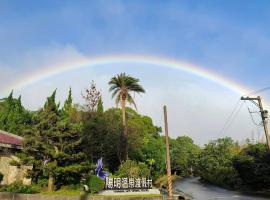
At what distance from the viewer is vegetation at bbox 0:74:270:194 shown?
28.1m

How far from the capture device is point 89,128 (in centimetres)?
4134

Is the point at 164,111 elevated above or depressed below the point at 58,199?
above

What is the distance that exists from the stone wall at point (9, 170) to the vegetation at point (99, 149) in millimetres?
1268

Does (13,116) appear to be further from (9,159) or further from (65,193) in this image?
(65,193)

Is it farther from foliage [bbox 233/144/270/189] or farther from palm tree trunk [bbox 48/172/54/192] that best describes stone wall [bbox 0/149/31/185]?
foliage [bbox 233/144/270/189]

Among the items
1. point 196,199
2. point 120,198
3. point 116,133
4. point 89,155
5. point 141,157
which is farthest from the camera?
point 141,157

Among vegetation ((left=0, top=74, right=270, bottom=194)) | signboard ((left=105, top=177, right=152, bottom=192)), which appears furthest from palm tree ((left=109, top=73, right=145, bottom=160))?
signboard ((left=105, top=177, right=152, bottom=192))

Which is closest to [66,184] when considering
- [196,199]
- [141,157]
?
[196,199]

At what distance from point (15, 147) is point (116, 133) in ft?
58.7

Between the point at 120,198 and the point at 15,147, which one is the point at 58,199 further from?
the point at 15,147

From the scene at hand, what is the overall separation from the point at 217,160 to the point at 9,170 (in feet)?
169

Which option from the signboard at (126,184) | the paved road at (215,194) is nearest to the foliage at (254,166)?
the paved road at (215,194)

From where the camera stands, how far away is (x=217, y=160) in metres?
71.2

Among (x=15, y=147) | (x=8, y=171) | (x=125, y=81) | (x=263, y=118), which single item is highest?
(x=125, y=81)
